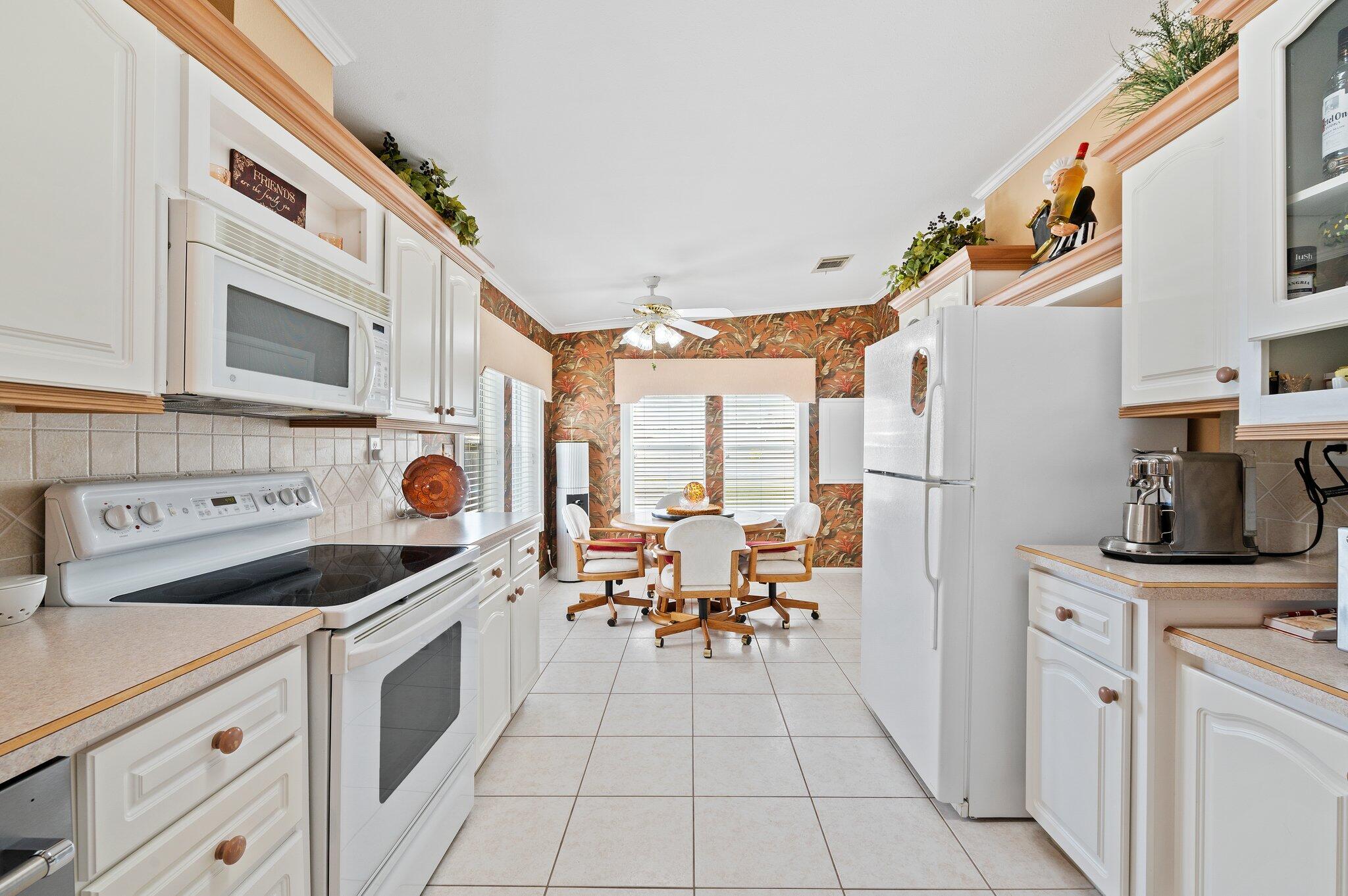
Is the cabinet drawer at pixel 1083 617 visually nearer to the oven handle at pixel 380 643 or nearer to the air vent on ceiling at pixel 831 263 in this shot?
the oven handle at pixel 380 643

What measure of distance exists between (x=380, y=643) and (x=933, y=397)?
181cm

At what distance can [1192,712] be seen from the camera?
1365mm

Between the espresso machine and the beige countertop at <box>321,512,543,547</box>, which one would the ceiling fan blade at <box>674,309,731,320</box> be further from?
the espresso machine

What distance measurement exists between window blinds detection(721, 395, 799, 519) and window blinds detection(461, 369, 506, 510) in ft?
7.66

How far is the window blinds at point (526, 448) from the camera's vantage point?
5059 millimetres

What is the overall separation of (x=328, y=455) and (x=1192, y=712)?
2747 mm

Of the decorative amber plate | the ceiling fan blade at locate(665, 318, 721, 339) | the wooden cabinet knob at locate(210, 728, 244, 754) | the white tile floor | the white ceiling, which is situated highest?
the white ceiling

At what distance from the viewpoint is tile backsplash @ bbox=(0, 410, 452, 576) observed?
126 centimetres

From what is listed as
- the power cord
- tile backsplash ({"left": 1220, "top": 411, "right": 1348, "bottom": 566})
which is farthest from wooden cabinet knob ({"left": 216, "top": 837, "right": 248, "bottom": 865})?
the power cord

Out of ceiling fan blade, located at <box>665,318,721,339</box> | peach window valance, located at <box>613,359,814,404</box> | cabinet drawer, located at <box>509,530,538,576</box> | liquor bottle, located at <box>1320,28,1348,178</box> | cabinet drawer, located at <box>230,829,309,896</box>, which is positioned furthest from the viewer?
peach window valance, located at <box>613,359,814,404</box>

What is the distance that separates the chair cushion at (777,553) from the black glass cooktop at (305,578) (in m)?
2.64

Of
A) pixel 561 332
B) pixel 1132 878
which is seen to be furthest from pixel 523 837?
pixel 561 332

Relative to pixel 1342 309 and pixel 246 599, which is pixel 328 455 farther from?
pixel 1342 309

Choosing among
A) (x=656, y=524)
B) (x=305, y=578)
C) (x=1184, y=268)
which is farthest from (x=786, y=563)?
(x=305, y=578)
